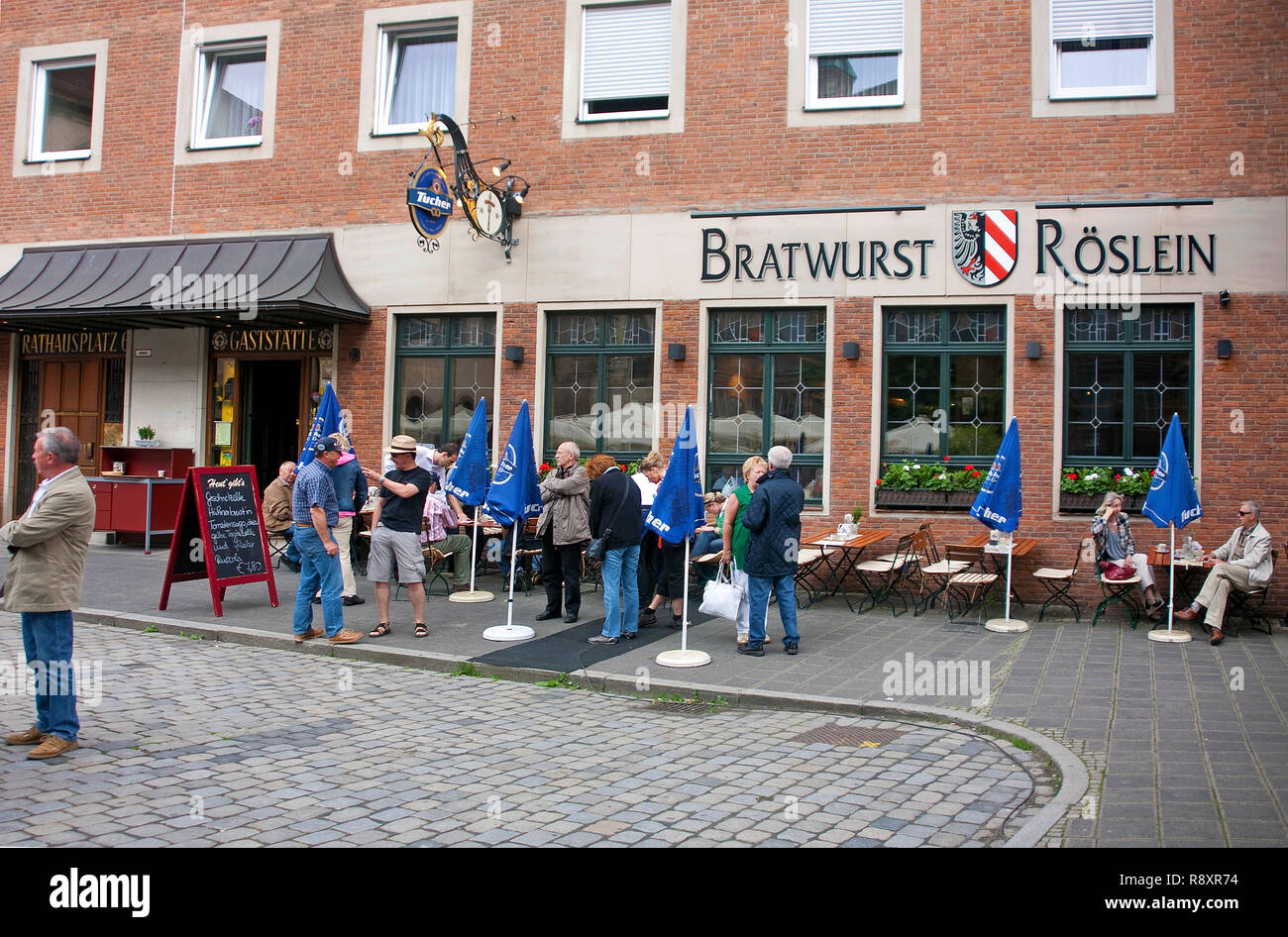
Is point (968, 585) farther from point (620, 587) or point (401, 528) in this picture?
point (401, 528)

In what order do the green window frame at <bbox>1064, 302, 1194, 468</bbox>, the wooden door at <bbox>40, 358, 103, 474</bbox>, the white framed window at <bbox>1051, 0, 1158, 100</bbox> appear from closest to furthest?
the green window frame at <bbox>1064, 302, 1194, 468</bbox> → the white framed window at <bbox>1051, 0, 1158, 100</bbox> → the wooden door at <bbox>40, 358, 103, 474</bbox>

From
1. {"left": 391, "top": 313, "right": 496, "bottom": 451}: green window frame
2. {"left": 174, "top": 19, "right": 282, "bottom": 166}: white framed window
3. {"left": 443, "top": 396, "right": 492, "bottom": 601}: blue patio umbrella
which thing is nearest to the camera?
{"left": 443, "top": 396, "right": 492, "bottom": 601}: blue patio umbrella

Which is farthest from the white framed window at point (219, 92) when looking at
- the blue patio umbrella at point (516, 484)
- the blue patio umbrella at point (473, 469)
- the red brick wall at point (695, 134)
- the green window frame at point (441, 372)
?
the blue patio umbrella at point (516, 484)

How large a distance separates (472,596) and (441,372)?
13.3 feet

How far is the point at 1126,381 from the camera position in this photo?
41.3 feet

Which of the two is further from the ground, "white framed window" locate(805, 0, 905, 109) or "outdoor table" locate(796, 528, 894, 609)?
"white framed window" locate(805, 0, 905, 109)

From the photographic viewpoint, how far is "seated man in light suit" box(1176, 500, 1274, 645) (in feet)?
34.5

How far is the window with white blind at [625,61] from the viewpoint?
14.3 m

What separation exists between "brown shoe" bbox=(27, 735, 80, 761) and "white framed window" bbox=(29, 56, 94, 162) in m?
13.9

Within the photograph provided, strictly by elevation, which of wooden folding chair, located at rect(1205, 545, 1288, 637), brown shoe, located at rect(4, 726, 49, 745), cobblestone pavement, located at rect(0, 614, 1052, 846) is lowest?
cobblestone pavement, located at rect(0, 614, 1052, 846)

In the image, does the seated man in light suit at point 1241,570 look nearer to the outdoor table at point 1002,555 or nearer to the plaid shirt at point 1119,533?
the plaid shirt at point 1119,533

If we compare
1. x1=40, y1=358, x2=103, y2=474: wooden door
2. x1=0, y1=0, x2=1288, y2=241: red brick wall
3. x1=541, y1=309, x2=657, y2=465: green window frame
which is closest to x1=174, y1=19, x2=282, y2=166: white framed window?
x1=0, y1=0, x2=1288, y2=241: red brick wall

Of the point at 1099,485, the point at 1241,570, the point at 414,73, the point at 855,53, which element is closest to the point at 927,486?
the point at 1099,485

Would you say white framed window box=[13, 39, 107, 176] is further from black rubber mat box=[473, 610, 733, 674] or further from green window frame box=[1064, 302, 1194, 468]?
green window frame box=[1064, 302, 1194, 468]
